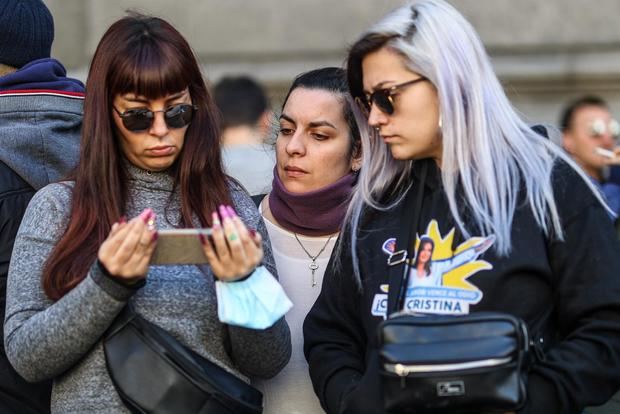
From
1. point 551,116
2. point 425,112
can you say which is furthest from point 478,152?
point 551,116

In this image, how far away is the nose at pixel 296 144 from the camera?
395 centimetres

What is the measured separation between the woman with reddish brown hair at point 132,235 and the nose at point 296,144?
1.04ft

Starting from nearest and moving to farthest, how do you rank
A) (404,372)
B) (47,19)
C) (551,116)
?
(404,372), (47,19), (551,116)

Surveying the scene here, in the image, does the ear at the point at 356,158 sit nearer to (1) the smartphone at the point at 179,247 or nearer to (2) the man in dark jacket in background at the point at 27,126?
(2) the man in dark jacket in background at the point at 27,126

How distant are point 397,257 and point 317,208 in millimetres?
657

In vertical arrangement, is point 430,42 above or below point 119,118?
above

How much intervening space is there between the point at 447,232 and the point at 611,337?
0.48 m

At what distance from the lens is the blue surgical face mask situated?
10.6ft

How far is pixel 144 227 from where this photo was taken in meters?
3.14

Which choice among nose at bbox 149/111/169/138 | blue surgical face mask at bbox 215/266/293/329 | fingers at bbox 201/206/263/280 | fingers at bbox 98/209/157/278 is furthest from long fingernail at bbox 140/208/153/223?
nose at bbox 149/111/169/138

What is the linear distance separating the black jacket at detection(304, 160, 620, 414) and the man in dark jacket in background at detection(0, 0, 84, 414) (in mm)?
962

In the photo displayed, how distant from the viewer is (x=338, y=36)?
9.38 metres

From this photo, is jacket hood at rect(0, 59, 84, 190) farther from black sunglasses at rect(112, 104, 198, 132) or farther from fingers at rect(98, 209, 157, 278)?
fingers at rect(98, 209, 157, 278)

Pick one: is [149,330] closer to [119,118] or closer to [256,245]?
[256,245]
